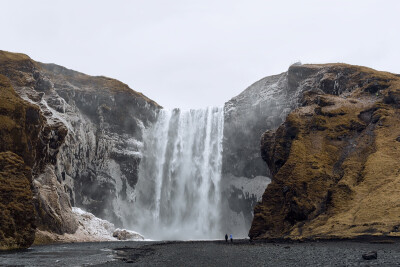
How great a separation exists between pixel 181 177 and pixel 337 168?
157 feet

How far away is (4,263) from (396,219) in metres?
29.8

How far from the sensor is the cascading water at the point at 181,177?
8025cm

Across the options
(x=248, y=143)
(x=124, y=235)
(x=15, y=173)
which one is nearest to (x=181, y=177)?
(x=248, y=143)

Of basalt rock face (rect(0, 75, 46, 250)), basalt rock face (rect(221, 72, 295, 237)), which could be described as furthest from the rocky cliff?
basalt rock face (rect(0, 75, 46, 250))

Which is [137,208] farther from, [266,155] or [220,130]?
[266,155]

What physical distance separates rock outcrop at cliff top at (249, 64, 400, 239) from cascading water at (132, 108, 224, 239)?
28509mm

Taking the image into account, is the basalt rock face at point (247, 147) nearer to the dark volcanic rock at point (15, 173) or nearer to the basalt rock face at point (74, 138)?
the basalt rock face at point (74, 138)

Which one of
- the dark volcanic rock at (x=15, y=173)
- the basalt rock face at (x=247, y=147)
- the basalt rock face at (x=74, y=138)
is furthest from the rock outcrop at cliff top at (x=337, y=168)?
the basalt rock face at (x=74, y=138)

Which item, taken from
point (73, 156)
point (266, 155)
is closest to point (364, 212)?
point (266, 155)

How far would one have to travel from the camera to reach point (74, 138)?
241ft

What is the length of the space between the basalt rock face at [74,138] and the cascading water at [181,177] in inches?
157

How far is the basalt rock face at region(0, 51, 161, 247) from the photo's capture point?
5145 centimetres

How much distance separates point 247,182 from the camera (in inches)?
3349

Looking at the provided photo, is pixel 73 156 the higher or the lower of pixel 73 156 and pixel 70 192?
the higher
